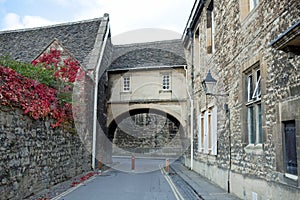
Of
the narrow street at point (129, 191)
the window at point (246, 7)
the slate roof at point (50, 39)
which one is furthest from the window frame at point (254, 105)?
the slate roof at point (50, 39)

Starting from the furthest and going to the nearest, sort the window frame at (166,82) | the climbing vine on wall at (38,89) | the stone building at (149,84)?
the window frame at (166,82), the stone building at (149,84), the climbing vine on wall at (38,89)

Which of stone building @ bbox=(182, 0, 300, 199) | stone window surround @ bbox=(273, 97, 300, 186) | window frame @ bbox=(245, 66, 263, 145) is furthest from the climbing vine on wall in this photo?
stone window surround @ bbox=(273, 97, 300, 186)

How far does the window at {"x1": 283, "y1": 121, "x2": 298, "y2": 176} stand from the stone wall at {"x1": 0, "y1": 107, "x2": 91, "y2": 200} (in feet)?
18.5

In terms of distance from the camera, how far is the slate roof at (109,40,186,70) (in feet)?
68.5

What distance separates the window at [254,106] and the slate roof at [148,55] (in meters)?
12.4

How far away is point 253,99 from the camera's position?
7270 mm

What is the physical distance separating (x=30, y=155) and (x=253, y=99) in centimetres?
572

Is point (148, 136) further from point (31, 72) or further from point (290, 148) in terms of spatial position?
point (290, 148)

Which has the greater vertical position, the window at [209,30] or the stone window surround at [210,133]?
the window at [209,30]

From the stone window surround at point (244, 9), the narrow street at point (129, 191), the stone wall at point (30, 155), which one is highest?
the stone window surround at point (244, 9)

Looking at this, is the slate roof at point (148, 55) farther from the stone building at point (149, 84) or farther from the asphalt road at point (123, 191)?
the asphalt road at point (123, 191)

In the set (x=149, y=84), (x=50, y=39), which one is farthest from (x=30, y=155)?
(x=149, y=84)

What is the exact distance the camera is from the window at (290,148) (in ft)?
16.8

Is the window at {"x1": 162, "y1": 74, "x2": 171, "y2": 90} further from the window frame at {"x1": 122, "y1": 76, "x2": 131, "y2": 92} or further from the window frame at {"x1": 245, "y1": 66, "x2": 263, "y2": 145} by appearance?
the window frame at {"x1": 245, "y1": 66, "x2": 263, "y2": 145}
